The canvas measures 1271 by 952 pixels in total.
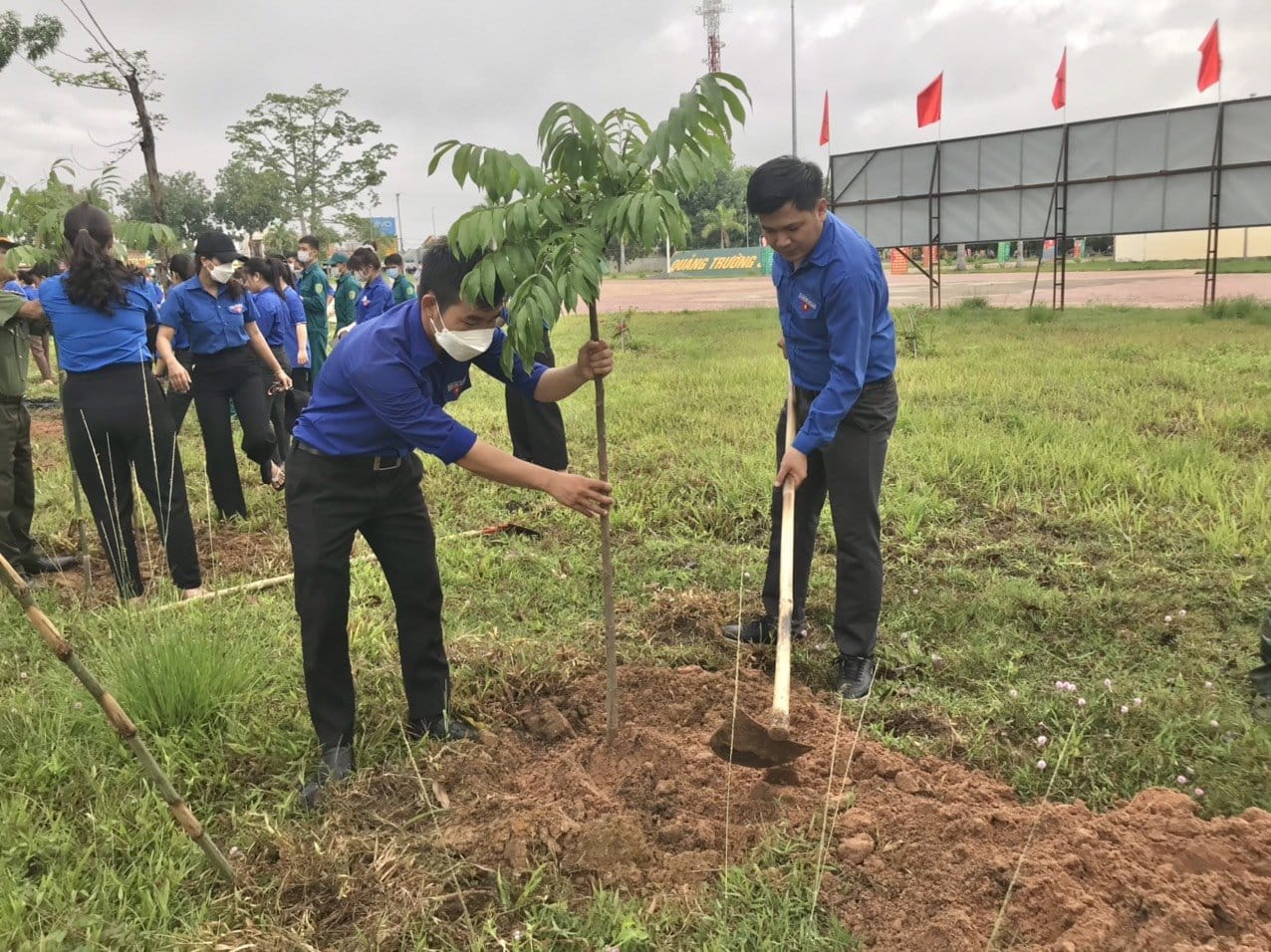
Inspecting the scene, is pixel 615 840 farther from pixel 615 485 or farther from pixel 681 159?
pixel 615 485

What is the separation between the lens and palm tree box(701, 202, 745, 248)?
178 ft

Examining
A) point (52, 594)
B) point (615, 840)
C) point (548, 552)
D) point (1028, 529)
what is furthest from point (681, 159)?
point (52, 594)

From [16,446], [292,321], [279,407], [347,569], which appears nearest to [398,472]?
[347,569]

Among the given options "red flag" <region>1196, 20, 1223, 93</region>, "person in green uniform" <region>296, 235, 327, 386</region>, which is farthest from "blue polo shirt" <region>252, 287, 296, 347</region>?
"red flag" <region>1196, 20, 1223, 93</region>

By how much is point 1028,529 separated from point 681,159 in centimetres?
332

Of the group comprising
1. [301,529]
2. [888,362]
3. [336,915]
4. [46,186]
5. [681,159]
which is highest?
[46,186]

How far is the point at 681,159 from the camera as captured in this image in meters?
2.20

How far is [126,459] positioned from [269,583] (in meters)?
0.90

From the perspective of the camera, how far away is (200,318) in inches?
196

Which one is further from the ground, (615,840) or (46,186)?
(46,186)

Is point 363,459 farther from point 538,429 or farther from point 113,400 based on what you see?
point 538,429

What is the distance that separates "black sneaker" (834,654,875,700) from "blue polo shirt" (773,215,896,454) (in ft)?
2.77

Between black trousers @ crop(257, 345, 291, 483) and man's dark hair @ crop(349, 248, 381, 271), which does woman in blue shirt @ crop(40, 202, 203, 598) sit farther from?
man's dark hair @ crop(349, 248, 381, 271)

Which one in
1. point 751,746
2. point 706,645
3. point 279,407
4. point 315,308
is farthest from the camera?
point 315,308
